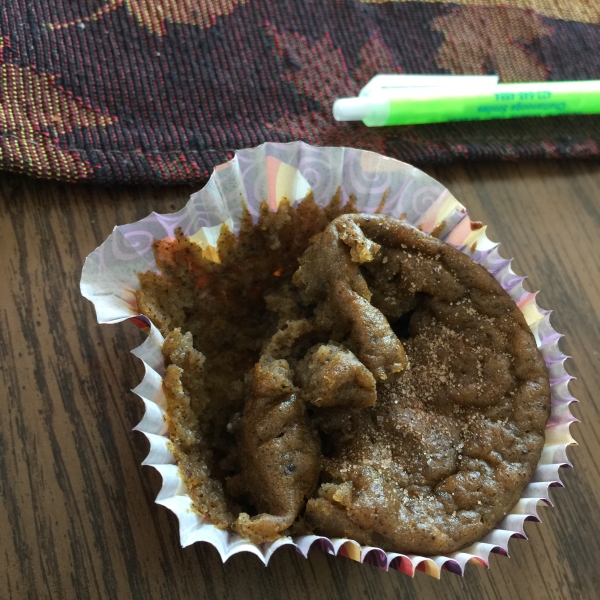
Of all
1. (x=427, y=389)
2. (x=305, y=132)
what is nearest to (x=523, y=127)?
(x=305, y=132)

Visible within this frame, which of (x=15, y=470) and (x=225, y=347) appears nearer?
(x=15, y=470)

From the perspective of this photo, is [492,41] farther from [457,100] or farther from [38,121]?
[38,121]

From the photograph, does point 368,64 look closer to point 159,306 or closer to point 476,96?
point 476,96

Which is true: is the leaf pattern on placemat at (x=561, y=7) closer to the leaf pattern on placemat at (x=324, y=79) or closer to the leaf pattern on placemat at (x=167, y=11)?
the leaf pattern on placemat at (x=324, y=79)

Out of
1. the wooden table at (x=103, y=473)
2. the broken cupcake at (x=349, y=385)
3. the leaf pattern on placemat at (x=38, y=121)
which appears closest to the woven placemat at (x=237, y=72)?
the leaf pattern on placemat at (x=38, y=121)

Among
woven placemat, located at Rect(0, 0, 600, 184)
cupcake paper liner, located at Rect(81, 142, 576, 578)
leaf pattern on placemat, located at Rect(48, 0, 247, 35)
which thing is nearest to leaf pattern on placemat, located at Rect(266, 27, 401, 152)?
woven placemat, located at Rect(0, 0, 600, 184)

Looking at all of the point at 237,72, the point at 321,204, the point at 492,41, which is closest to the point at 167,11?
the point at 237,72

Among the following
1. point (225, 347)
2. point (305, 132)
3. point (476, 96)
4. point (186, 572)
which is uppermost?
point (476, 96)
